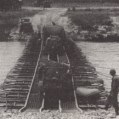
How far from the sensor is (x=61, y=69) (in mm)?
16359

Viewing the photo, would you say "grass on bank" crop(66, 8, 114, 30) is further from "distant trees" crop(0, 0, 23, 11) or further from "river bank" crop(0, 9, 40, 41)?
"distant trees" crop(0, 0, 23, 11)

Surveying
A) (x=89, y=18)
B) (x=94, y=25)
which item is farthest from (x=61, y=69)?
(x=89, y=18)

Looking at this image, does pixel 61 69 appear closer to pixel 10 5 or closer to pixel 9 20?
pixel 9 20

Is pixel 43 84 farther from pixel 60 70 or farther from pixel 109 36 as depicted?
pixel 109 36

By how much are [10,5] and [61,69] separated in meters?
48.3

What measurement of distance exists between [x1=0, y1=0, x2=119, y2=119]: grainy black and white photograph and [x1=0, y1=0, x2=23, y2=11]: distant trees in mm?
1116

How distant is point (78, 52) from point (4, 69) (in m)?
6.83

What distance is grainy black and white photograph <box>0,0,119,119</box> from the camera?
1462cm

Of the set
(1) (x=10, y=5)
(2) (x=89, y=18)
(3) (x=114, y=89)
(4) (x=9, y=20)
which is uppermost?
(1) (x=10, y=5)

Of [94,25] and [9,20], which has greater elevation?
[9,20]

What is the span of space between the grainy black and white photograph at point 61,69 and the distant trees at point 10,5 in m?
1.12

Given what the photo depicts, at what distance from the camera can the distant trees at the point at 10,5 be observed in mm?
58612

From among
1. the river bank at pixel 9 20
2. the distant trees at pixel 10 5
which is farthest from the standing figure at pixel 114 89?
the distant trees at pixel 10 5

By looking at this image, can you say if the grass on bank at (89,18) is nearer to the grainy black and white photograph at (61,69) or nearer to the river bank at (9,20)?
the grainy black and white photograph at (61,69)
